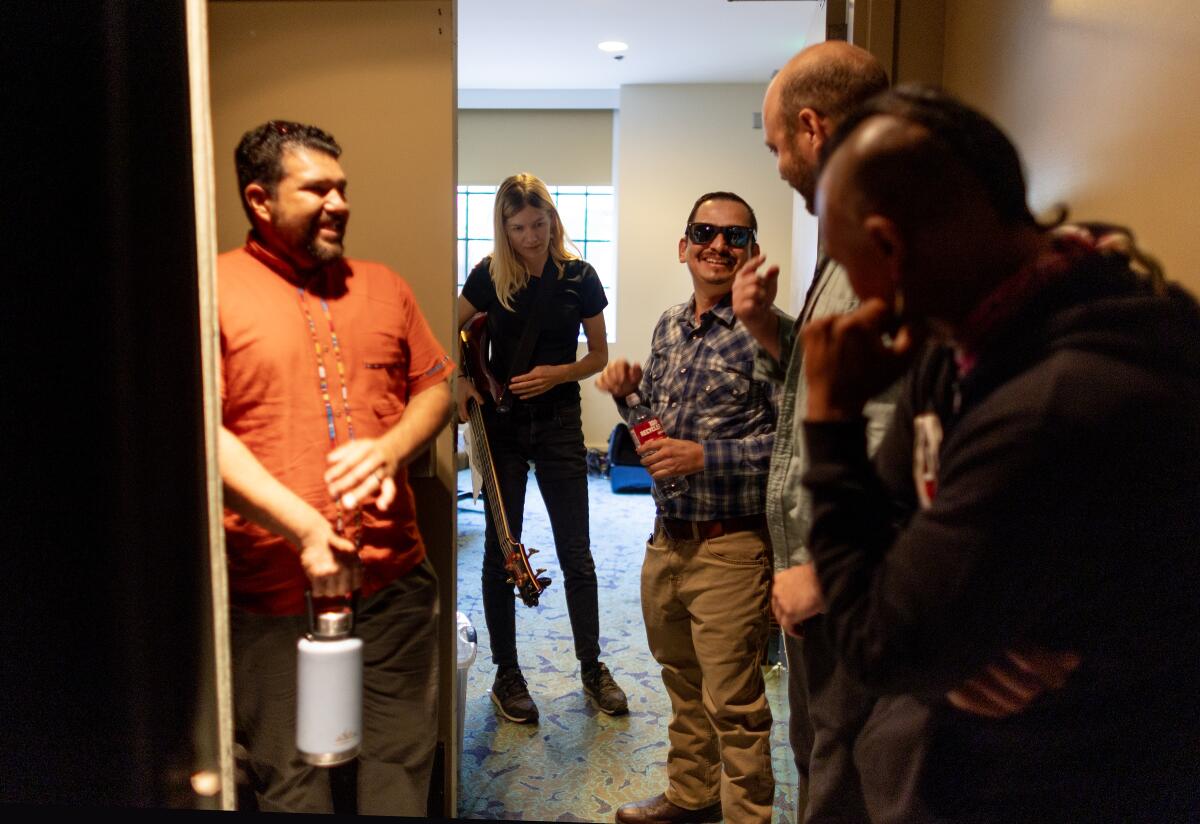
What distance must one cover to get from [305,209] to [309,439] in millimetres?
237

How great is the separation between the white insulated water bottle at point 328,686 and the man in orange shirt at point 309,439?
22 millimetres

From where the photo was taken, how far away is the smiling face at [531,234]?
1.12m

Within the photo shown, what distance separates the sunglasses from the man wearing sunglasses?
0.13m

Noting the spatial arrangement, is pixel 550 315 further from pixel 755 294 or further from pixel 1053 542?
pixel 1053 542

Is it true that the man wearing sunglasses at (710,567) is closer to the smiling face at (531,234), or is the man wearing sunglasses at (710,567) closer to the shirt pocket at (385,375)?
the smiling face at (531,234)

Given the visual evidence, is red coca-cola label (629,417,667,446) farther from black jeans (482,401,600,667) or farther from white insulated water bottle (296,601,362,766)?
white insulated water bottle (296,601,362,766)

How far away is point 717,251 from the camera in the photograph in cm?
134

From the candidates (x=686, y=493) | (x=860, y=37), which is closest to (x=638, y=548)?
(x=686, y=493)

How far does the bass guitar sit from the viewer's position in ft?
3.47

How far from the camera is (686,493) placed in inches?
61.1

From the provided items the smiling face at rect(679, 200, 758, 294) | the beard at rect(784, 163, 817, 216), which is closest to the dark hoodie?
the beard at rect(784, 163, 817, 216)

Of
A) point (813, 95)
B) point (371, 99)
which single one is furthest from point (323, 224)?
point (813, 95)

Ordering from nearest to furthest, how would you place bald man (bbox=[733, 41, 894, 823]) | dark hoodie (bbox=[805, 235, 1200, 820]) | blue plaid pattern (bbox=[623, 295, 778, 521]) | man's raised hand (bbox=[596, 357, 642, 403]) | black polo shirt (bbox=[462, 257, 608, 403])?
1. dark hoodie (bbox=[805, 235, 1200, 820])
2. bald man (bbox=[733, 41, 894, 823])
3. black polo shirt (bbox=[462, 257, 608, 403])
4. man's raised hand (bbox=[596, 357, 642, 403])
5. blue plaid pattern (bbox=[623, 295, 778, 521])

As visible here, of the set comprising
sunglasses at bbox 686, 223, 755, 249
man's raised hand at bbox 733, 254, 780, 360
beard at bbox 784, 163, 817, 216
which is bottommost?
man's raised hand at bbox 733, 254, 780, 360
